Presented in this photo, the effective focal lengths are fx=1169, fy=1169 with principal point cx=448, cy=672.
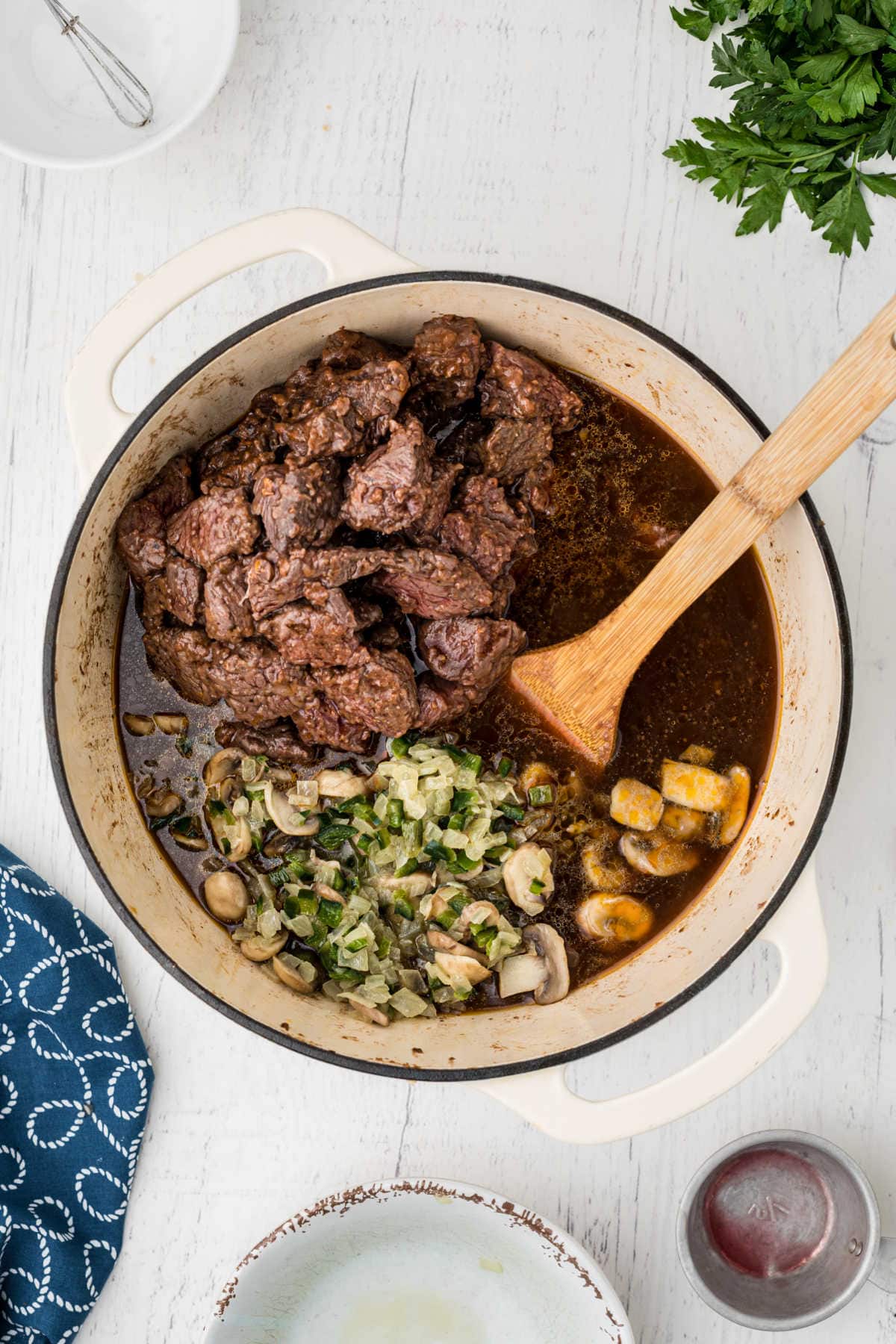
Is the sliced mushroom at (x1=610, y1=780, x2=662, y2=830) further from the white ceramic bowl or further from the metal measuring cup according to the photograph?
the white ceramic bowl

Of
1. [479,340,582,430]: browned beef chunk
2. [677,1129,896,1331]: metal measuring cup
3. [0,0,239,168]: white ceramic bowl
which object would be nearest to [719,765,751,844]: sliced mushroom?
[677,1129,896,1331]: metal measuring cup

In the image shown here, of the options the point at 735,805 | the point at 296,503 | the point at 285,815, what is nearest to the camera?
the point at 296,503

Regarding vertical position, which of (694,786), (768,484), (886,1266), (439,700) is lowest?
(886,1266)

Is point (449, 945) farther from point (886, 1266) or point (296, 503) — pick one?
point (886, 1266)

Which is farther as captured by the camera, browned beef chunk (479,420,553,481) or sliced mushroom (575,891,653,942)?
sliced mushroom (575,891,653,942)

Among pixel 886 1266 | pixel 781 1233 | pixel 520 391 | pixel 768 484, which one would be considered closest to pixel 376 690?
pixel 520 391

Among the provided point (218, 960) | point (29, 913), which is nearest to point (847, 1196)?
point (218, 960)
